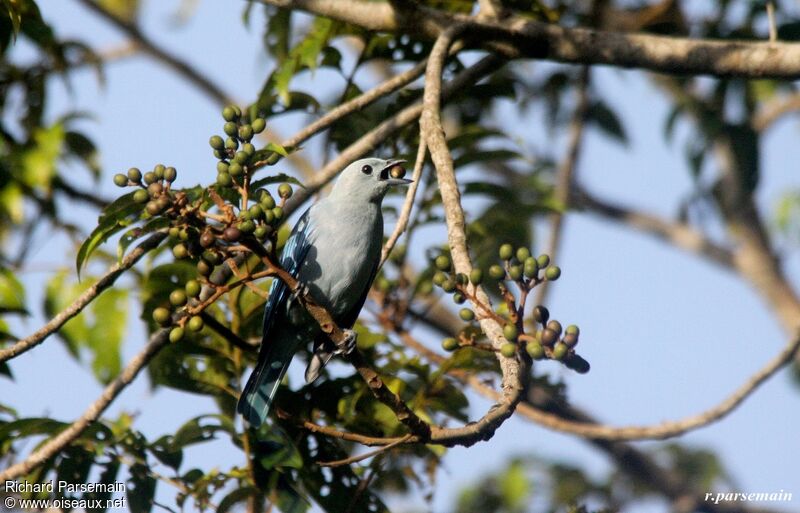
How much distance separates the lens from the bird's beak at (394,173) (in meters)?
5.12

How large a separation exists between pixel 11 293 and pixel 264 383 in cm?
139

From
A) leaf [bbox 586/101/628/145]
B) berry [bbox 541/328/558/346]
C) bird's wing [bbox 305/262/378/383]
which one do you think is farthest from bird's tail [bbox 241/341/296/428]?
leaf [bbox 586/101/628/145]

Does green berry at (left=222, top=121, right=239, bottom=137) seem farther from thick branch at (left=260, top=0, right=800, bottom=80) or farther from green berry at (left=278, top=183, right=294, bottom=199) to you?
thick branch at (left=260, top=0, right=800, bottom=80)

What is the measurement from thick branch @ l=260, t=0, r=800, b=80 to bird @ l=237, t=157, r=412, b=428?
74 centimetres

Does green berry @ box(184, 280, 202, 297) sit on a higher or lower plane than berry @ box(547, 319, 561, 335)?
higher

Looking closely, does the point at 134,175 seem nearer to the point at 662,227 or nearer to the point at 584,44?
the point at 584,44

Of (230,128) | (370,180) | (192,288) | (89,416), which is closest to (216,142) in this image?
(230,128)

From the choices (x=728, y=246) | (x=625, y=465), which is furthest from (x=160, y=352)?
(x=728, y=246)

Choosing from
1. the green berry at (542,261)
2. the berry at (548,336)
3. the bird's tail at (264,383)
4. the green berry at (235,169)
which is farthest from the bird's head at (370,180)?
the berry at (548,336)

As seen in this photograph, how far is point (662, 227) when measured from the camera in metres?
10.4

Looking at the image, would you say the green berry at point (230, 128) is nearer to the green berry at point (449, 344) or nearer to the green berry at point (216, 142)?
the green berry at point (216, 142)

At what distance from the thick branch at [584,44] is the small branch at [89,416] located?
71.9 inches

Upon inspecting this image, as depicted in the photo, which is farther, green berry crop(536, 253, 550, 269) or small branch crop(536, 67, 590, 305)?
small branch crop(536, 67, 590, 305)

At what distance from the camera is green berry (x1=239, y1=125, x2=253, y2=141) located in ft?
11.1
